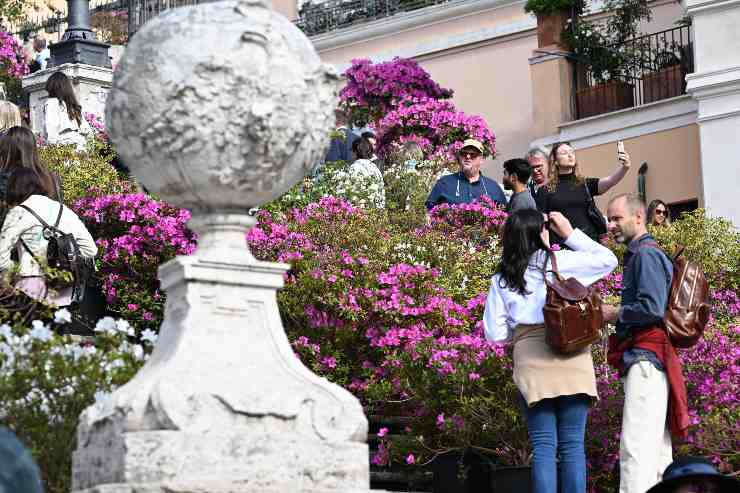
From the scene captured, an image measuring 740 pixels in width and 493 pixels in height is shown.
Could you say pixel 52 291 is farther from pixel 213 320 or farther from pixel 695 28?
pixel 695 28

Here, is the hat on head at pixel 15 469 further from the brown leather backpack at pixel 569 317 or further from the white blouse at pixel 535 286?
the white blouse at pixel 535 286

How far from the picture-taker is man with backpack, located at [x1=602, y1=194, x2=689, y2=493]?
8367mm

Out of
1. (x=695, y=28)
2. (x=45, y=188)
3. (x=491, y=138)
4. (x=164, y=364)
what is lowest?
(x=164, y=364)

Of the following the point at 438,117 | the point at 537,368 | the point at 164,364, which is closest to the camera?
the point at 164,364

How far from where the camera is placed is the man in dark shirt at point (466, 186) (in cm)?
1392

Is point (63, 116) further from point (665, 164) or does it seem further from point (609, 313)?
point (609, 313)

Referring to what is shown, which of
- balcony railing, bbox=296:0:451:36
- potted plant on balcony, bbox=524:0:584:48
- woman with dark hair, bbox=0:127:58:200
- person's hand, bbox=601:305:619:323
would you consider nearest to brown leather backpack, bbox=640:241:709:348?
person's hand, bbox=601:305:619:323

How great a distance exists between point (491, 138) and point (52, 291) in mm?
9996

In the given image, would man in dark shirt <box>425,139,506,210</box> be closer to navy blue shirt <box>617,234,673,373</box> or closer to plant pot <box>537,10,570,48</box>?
navy blue shirt <box>617,234,673,373</box>

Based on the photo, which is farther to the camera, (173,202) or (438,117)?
(438,117)

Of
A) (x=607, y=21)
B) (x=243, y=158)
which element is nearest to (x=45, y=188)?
(x=243, y=158)

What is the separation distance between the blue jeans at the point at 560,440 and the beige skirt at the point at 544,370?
0.08 meters

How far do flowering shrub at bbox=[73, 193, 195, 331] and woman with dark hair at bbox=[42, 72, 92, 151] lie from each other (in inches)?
162

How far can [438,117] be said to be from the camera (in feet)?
62.5
